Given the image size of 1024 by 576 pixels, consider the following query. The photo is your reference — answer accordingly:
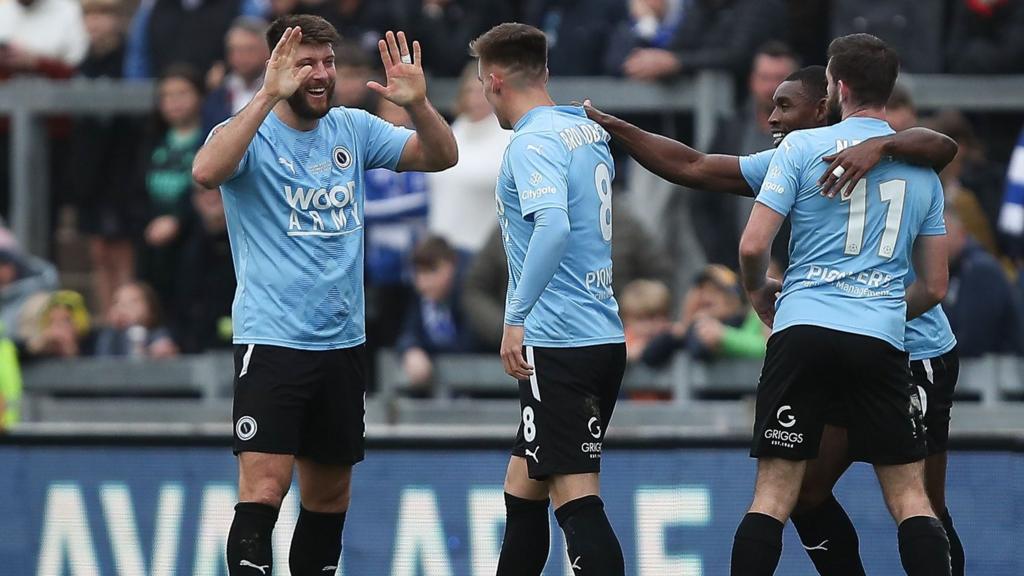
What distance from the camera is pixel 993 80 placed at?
1066cm

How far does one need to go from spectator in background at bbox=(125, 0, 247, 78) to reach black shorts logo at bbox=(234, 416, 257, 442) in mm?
5700

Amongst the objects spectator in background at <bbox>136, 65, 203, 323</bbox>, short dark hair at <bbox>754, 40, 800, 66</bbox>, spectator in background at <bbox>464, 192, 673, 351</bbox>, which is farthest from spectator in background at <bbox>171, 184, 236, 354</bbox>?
short dark hair at <bbox>754, 40, 800, 66</bbox>

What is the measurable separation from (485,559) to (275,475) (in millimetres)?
2115

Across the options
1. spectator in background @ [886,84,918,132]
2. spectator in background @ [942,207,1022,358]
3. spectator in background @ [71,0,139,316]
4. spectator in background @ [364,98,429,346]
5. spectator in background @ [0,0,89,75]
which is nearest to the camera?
spectator in background @ [886,84,918,132]

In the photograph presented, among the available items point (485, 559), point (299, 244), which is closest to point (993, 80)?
point (485, 559)

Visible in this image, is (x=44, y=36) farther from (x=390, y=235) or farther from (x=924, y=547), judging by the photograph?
(x=924, y=547)

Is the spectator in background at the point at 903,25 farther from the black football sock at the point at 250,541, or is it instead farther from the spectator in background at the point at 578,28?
the black football sock at the point at 250,541

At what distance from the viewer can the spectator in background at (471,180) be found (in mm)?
10812

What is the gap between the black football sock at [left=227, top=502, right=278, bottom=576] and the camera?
22.0ft

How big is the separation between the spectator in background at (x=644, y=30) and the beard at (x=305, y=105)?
4.61 metres

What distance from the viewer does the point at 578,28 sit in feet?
37.5

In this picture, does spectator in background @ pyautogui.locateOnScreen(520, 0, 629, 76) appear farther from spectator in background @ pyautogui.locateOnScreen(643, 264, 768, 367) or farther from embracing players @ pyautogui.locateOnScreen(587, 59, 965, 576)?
embracing players @ pyautogui.locateOnScreen(587, 59, 965, 576)

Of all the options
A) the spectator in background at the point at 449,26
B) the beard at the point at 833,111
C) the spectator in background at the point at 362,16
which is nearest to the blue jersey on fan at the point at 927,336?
the beard at the point at 833,111

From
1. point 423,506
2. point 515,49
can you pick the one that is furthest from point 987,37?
point 515,49
